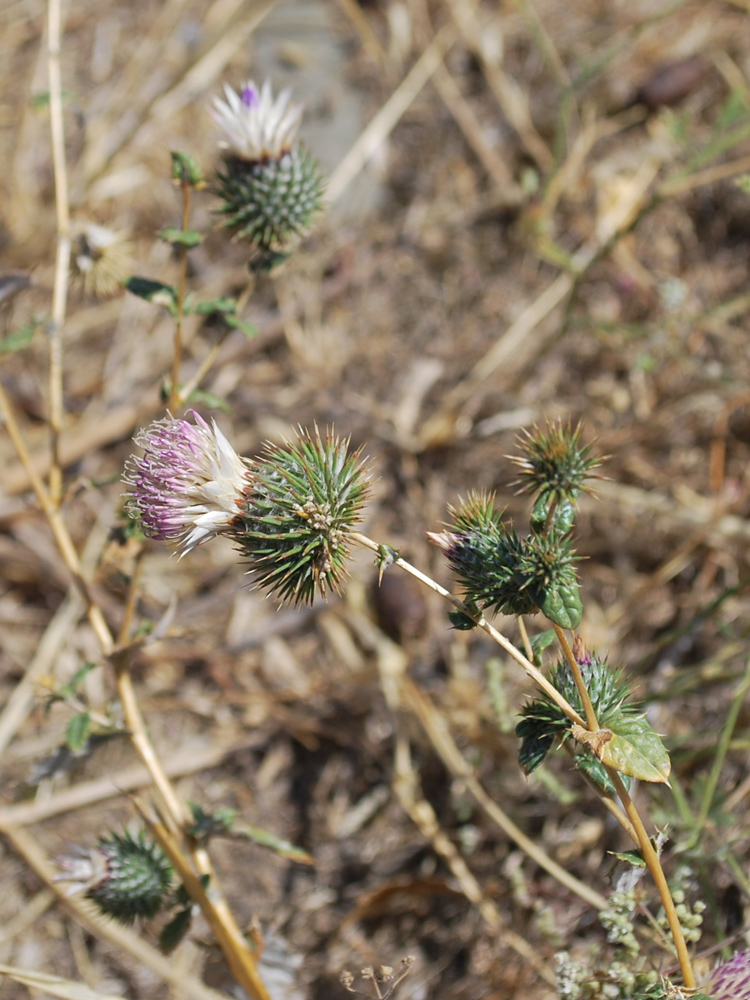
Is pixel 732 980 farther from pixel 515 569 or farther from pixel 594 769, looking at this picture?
pixel 515 569

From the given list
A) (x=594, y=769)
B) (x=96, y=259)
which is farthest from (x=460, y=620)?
(x=96, y=259)

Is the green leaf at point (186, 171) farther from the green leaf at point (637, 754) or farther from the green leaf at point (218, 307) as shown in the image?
the green leaf at point (637, 754)

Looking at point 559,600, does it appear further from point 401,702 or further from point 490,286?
point 490,286

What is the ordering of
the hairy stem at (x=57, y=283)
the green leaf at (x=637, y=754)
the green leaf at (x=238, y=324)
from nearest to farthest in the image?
the green leaf at (x=637, y=754), the green leaf at (x=238, y=324), the hairy stem at (x=57, y=283)

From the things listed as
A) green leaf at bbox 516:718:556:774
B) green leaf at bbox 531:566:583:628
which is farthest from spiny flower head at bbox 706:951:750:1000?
green leaf at bbox 531:566:583:628

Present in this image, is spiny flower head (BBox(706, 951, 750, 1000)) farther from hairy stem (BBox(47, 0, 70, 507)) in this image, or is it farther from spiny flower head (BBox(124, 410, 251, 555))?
hairy stem (BBox(47, 0, 70, 507))

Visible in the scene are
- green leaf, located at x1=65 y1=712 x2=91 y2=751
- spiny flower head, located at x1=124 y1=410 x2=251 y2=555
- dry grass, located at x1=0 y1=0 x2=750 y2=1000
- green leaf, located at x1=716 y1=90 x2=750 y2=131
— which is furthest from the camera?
green leaf, located at x1=716 y1=90 x2=750 y2=131

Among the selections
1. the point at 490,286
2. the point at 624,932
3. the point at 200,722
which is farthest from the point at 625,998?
the point at 490,286

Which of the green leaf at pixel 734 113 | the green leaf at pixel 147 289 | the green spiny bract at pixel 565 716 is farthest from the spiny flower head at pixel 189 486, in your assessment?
the green leaf at pixel 734 113
